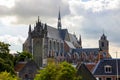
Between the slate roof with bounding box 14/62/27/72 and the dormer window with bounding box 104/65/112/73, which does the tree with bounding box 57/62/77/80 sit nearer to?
the dormer window with bounding box 104/65/112/73

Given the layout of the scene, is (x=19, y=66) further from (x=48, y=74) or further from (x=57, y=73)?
(x=57, y=73)

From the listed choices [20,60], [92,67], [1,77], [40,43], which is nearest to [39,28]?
[40,43]

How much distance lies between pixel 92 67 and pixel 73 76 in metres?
20.5

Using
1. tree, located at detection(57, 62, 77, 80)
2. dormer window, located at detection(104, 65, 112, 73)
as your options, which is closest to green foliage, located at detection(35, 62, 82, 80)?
tree, located at detection(57, 62, 77, 80)

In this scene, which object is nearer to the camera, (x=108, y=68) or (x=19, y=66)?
(x=108, y=68)

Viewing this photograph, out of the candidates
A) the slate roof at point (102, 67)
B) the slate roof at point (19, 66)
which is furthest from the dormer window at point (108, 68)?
the slate roof at point (19, 66)

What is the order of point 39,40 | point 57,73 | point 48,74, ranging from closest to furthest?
point 57,73, point 48,74, point 39,40

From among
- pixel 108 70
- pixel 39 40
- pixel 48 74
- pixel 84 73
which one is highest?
pixel 39 40

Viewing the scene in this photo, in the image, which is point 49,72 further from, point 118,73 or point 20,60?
point 20,60

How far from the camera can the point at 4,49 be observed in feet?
274

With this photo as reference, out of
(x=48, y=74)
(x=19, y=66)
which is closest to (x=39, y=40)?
(x=19, y=66)

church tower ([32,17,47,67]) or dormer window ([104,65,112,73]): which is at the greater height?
church tower ([32,17,47,67])

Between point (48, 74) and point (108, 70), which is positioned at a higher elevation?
point (108, 70)

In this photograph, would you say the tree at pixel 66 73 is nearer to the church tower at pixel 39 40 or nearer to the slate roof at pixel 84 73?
the slate roof at pixel 84 73
